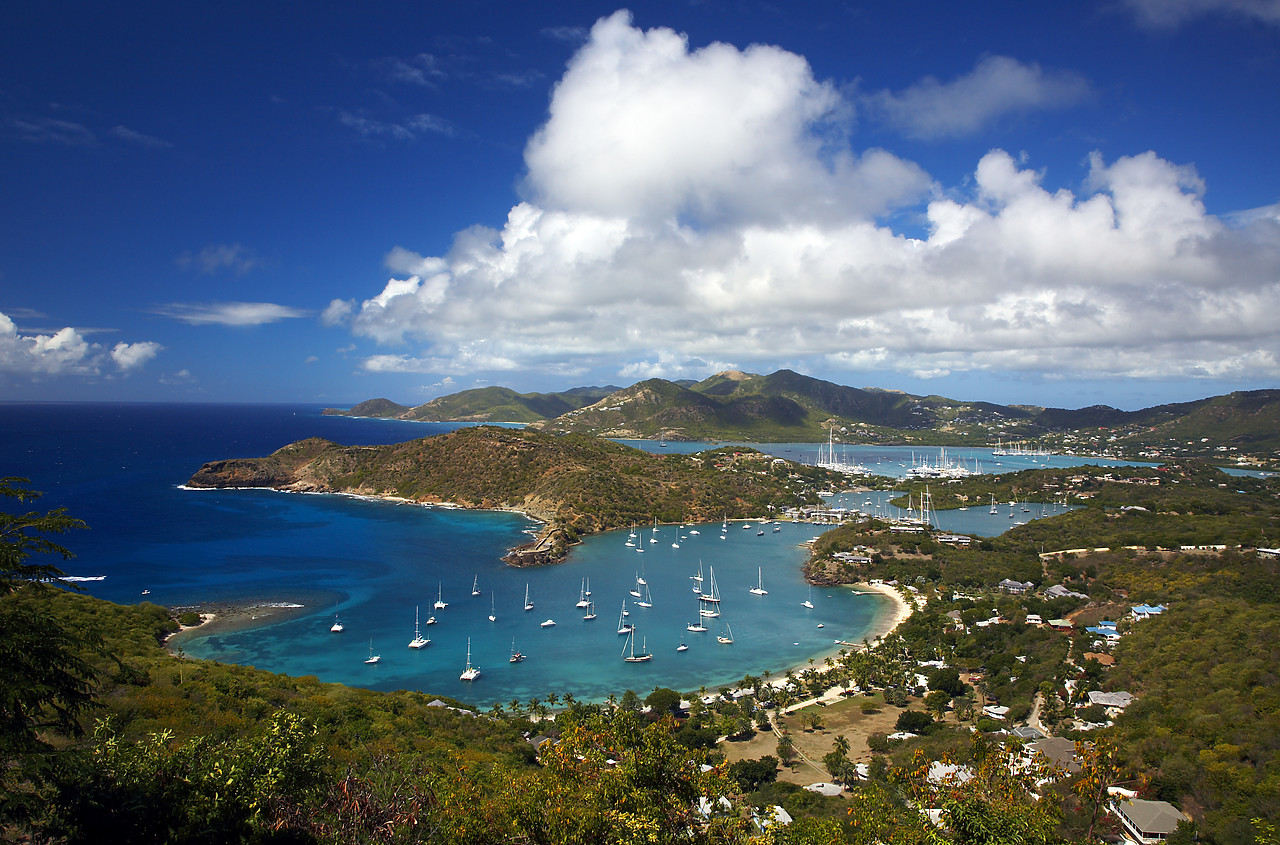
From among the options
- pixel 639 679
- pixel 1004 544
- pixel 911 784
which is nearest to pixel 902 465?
pixel 1004 544

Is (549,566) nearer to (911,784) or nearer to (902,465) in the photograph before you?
(911,784)

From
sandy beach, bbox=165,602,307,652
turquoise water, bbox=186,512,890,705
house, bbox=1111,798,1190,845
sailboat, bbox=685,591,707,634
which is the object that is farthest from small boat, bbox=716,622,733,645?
sandy beach, bbox=165,602,307,652

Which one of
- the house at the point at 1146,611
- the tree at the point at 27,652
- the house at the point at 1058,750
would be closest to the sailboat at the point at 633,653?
the house at the point at 1058,750

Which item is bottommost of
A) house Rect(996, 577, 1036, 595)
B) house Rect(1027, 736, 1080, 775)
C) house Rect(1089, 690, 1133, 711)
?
house Rect(996, 577, 1036, 595)

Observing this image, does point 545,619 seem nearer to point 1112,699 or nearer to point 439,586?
point 439,586

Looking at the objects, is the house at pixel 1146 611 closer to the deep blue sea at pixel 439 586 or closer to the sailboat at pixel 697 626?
the deep blue sea at pixel 439 586

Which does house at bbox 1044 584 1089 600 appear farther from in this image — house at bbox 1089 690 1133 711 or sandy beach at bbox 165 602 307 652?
sandy beach at bbox 165 602 307 652
